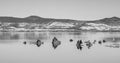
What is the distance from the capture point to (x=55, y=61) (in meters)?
30.5

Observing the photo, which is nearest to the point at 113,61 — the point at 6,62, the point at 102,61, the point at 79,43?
the point at 102,61

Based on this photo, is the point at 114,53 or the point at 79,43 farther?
the point at 79,43

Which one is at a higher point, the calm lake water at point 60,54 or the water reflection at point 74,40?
the calm lake water at point 60,54

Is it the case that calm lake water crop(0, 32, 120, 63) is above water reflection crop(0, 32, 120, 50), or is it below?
above

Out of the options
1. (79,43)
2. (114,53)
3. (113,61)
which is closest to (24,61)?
(113,61)

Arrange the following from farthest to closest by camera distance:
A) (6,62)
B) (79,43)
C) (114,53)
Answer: (79,43), (114,53), (6,62)

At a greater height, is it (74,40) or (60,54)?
(60,54)

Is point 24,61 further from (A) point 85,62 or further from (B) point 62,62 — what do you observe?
(A) point 85,62

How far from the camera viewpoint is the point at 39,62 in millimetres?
29312

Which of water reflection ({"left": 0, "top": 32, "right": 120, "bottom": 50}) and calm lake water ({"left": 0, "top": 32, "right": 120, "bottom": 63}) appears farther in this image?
water reflection ({"left": 0, "top": 32, "right": 120, "bottom": 50})

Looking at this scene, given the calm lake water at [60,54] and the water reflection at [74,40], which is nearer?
the calm lake water at [60,54]

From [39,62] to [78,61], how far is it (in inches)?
207

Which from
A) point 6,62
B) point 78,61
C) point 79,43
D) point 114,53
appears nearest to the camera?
point 6,62

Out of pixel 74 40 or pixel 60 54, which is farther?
pixel 74 40
